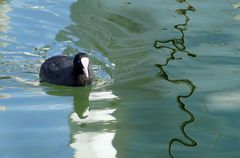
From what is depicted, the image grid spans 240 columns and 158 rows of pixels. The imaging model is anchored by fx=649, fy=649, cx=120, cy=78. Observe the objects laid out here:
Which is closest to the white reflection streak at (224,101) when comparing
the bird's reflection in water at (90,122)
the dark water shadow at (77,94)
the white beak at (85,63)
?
the bird's reflection in water at (90,122)

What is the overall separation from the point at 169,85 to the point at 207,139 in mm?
1700

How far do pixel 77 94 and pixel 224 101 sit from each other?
1.78 meters

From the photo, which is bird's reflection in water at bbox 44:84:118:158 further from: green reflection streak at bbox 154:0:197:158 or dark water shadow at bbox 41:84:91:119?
green reflection streak at bbox 154:0:197:158

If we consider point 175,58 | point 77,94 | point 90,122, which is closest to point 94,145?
point 90,122

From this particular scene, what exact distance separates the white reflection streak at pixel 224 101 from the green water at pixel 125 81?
0.04 ft

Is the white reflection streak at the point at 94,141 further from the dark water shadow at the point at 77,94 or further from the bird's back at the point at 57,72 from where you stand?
the bird's back at the point at 57,72

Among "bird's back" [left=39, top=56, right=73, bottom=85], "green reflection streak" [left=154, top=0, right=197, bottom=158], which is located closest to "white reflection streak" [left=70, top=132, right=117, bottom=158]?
"green reflection streak" [left=154, top=0, right=197, bottom=158]

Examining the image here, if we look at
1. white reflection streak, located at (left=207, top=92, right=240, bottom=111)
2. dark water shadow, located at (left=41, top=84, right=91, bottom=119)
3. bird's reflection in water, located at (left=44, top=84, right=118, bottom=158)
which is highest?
white reflection streak, located at (left=207, top=92, right=240, bottom=111)

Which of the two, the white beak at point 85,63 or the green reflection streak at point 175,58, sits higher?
the white beak at point 85,63

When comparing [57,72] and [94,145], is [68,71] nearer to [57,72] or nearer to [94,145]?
[57,72]

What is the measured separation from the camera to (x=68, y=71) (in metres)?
8.31

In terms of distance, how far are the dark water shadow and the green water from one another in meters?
0.01

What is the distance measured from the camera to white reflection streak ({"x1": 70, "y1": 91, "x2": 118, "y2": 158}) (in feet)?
19.6

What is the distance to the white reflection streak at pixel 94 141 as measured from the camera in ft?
19.6
